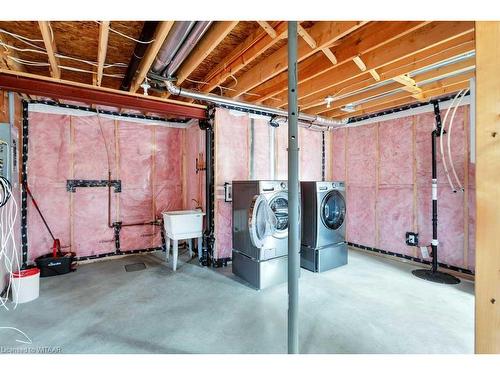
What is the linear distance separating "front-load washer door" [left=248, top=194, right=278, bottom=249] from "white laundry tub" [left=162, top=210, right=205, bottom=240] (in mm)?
1106

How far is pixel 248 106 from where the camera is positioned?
3473 mm

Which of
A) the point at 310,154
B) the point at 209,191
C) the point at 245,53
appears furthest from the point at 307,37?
the point at 310,154

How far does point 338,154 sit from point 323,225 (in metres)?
2.22

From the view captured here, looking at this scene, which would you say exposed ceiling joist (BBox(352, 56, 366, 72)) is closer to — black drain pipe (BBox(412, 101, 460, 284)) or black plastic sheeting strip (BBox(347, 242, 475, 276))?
black drain pipe (BBox(412, 101, 460, 284))

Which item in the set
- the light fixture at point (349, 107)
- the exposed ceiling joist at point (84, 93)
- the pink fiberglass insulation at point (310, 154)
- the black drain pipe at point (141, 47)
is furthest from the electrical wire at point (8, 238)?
the light fixture at point (349, 107)

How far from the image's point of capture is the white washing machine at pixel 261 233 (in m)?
2.96

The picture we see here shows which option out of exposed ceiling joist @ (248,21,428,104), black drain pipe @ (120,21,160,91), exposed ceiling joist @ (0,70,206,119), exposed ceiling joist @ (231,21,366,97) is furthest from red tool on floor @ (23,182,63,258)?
exposed ceiling joist @ (248,21,428,104)

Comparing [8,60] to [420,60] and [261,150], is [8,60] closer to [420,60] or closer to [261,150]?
[261,150]

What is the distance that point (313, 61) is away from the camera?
286 cm

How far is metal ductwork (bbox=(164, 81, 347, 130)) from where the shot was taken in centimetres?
287

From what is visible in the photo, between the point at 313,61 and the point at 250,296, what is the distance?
2.93m

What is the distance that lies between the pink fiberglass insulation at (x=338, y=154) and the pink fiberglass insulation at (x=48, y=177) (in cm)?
506

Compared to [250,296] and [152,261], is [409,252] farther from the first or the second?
[152,261]
